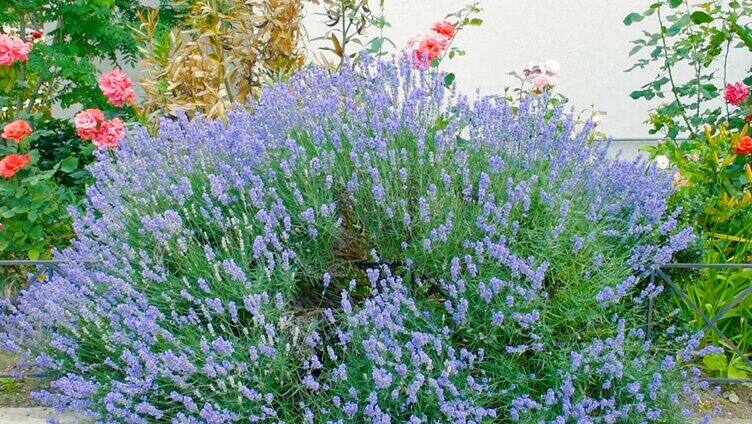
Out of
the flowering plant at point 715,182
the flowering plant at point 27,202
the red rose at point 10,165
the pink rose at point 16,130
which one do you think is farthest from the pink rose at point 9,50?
the flowering plant at point 715,182

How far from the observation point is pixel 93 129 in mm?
3939

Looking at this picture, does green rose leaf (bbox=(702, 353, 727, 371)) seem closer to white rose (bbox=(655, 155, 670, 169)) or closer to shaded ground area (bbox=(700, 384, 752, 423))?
shaded ground area (bbox=(700, 384, 752, 423))

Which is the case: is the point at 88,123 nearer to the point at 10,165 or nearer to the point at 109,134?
the point at 109,134

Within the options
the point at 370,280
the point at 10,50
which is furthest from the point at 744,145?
the point at 10,50

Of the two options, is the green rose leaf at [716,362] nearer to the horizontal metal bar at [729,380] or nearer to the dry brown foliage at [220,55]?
the horizontal metal bar at [729,380]

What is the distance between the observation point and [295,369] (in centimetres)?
212

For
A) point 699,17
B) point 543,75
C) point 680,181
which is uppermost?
point 699,17

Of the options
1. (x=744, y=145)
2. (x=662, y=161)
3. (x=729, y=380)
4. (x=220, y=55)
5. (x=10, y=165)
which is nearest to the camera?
(x=729, y=380)

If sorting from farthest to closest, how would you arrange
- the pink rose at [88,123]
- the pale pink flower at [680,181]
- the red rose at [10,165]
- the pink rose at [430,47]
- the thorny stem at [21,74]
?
the thorny stem at [21,74] < the pink rose at [430,47] < the pink rose at [88,123] < the red rose at [10,165] < the pale pink flower at [680,181]

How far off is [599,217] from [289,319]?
1046 mm

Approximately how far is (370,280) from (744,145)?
6.66ft

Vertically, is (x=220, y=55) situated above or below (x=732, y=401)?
above

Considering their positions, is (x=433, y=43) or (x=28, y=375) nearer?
(x=28, y=375)

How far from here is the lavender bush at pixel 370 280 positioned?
80.8 inches
